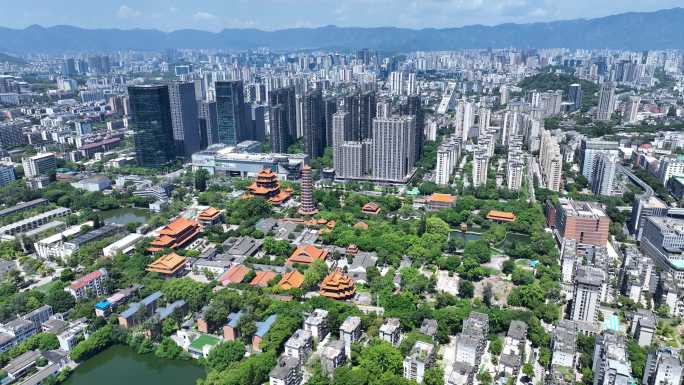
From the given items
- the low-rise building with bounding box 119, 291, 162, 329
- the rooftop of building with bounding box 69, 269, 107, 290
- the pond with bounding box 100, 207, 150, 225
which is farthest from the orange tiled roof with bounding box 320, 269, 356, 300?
the pond with bounding box 100, 207, 150, 225

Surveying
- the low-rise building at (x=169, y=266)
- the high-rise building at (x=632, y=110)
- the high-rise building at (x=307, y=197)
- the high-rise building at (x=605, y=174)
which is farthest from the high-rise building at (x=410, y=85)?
the low-rise building at (x=169, y=266)

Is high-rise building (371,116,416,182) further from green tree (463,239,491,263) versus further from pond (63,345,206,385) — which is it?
pond (63,345,206,385)

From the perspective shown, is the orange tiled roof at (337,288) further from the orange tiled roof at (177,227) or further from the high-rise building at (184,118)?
the high-rise building at (184,118)

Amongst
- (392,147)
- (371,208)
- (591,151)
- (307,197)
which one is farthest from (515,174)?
(307,197)

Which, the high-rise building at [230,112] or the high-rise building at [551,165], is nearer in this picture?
the high-rise building at [551,165]

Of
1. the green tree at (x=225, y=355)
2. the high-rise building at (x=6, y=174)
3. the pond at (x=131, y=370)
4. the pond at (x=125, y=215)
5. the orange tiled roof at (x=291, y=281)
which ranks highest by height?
the high-rise building at (x=6, y=174)

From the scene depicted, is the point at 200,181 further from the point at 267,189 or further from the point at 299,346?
the point at 299,346
